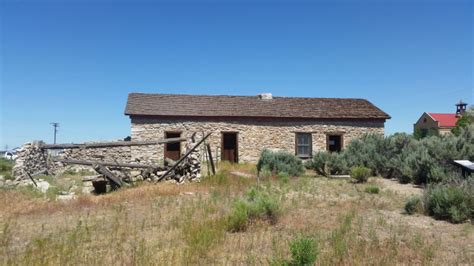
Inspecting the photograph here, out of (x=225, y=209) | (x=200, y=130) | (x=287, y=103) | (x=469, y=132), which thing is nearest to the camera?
(x=225, y=209)

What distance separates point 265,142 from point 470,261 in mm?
16683

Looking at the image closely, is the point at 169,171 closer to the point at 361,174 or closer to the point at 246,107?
the point at 361,174

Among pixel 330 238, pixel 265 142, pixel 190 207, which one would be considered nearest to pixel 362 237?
pixel 330 238

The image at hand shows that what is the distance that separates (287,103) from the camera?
22.9 meters

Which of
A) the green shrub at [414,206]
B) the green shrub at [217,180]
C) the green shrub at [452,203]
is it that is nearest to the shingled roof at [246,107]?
the green shrub at [217,180]

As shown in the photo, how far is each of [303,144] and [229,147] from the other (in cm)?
446

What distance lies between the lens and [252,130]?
21188mm

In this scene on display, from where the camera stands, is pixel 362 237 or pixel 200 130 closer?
pixel 362 237

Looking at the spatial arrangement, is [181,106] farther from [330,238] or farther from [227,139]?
[330,238]

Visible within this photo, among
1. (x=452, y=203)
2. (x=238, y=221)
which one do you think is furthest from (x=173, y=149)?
(x=452, y=203)

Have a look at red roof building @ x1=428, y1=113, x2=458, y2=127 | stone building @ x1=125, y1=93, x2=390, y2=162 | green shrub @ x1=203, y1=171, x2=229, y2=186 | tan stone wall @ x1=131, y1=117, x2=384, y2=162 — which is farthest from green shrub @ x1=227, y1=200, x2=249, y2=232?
red roof building @ x1=428, y1=113, x2=458, y2=127

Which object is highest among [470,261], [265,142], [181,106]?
[181,106]

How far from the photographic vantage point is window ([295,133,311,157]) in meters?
21.7

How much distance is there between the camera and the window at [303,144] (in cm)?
2167
